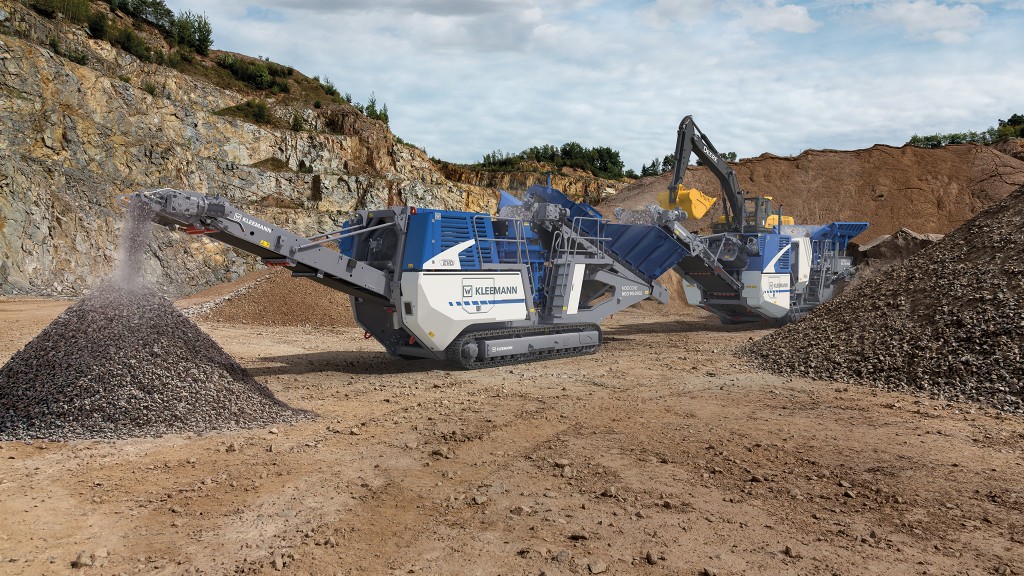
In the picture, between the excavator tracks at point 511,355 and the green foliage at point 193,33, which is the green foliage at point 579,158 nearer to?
the green foliage at point 193,33

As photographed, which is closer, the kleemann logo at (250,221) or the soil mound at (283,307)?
the kleemann logo at (250,221)

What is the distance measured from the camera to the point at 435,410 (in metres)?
7.55

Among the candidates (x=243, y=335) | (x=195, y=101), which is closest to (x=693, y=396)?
(x=243, y=335)

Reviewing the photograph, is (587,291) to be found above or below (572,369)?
above

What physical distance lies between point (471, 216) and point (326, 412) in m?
3.78

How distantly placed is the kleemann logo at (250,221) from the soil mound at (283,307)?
7.03m

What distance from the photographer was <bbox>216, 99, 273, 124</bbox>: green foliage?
3294 cm

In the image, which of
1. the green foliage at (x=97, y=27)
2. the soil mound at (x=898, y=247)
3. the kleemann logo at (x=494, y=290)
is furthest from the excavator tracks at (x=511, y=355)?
the green foliage at (x=97, y=27)

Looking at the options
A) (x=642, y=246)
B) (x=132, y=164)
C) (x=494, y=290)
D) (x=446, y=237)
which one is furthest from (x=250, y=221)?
(x=132, y=164)

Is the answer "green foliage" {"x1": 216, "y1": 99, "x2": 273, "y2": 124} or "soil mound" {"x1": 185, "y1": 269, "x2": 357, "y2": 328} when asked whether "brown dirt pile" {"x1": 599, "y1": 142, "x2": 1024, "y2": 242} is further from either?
"soil mound" {"x1": 185, "y1": 269, "x2": 357, "y2": 328}

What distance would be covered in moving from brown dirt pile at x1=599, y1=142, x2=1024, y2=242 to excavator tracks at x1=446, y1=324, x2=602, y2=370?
723 inches

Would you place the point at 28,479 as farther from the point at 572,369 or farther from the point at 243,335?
the point at 243,335

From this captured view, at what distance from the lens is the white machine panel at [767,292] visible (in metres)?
15.2

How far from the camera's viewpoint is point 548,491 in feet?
16.0
